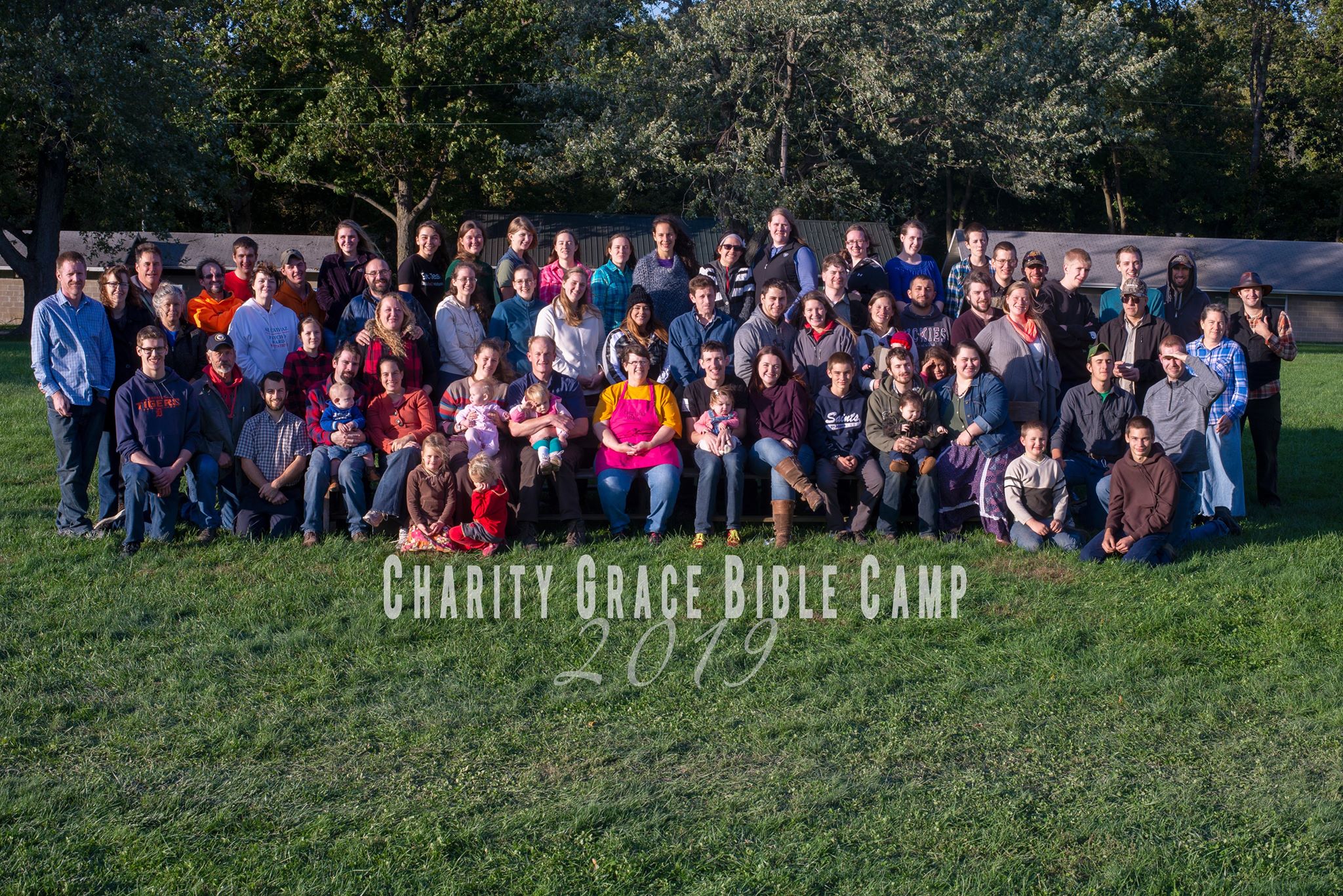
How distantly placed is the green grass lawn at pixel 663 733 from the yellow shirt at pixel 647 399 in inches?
36.6

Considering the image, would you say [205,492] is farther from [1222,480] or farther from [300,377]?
[1222,480]

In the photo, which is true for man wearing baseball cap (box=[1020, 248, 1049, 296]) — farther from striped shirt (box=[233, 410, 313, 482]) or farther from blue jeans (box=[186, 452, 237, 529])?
blue jeans (box=[186, 452, 237, 529])

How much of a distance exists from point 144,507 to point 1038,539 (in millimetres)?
5469

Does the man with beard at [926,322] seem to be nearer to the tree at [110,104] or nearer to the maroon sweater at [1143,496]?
the maroon sweater at [1143,496]

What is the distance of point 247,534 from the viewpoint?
23.0 feet

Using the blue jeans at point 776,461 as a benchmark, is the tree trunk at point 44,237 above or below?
above

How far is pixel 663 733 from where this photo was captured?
4.59 m

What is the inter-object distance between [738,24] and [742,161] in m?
2.66

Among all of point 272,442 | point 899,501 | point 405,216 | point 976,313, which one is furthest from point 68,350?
point 405,216

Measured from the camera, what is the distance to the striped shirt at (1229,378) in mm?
7875

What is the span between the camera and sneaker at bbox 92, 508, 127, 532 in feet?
23.2

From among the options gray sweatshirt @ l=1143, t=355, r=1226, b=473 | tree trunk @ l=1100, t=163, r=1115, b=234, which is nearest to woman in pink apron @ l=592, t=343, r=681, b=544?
gray sweatshirt @ l=1143, t=355, r=1226, b=473

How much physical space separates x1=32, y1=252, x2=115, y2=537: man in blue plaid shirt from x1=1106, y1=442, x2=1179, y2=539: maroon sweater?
6.25 meters

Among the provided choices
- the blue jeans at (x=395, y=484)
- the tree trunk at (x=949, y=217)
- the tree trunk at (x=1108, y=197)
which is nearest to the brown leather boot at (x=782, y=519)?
the blue jeans at (x=395, y=484)
